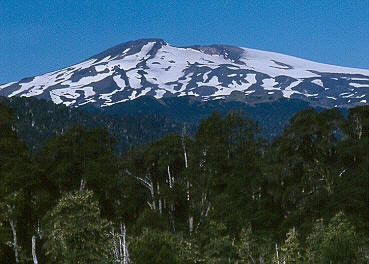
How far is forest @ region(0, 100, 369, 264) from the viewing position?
36.2 metres

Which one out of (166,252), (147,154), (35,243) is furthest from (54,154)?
(166,252)

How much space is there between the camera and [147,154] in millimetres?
62656

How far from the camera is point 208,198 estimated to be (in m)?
55.6

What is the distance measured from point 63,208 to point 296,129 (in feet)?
74.7

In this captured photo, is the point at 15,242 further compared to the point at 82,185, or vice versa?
the point at 82,185

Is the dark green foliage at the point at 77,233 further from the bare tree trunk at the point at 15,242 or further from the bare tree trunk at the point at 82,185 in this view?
the bare tree trunk at the point at 82,185

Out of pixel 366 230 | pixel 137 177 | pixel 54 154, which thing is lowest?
pixel 366 230

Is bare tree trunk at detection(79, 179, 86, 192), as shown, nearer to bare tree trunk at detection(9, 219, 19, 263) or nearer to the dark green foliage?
bare tree trunk at detection(9, 219, 19, 263)

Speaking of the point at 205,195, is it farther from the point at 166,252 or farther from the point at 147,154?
the point at 166,252

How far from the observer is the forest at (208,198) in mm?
36188

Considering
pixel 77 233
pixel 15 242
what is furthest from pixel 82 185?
pixel 77 233

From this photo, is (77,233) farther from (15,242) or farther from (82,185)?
(82,185)

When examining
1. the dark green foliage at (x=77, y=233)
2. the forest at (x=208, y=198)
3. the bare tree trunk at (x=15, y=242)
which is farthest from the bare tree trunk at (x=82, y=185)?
the dark green foliage at (x=77, y=233)

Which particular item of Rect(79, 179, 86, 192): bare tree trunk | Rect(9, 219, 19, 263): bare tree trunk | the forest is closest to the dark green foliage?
the forest
